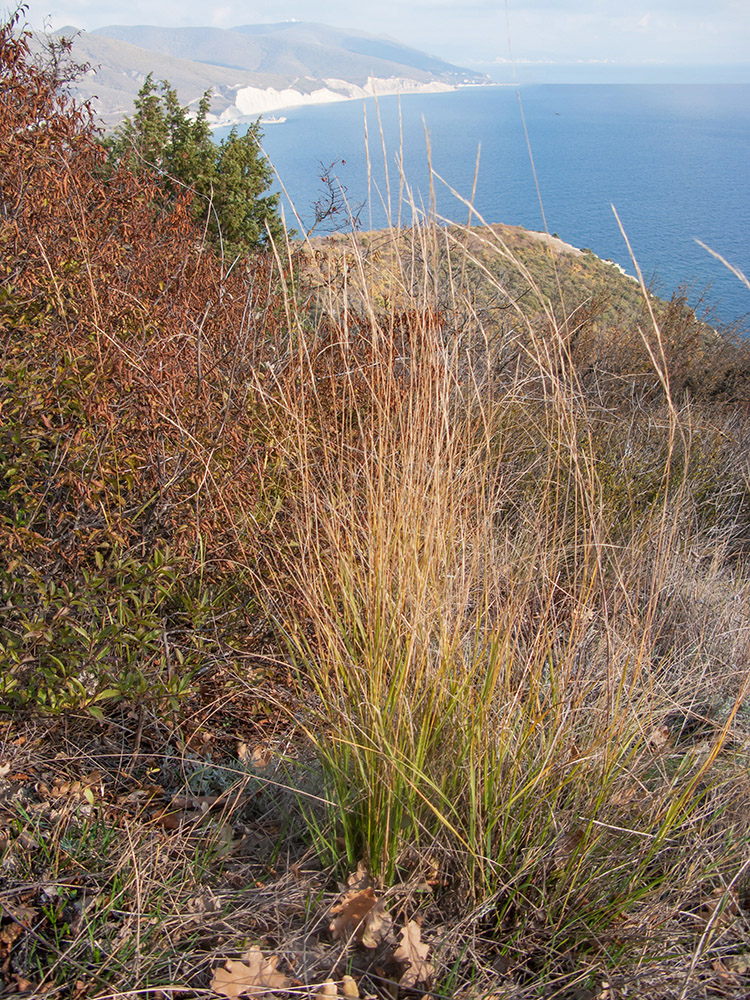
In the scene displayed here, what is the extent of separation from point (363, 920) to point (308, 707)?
0.45m

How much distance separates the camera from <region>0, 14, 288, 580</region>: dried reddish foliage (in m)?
1.66

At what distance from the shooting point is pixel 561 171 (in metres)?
36.8

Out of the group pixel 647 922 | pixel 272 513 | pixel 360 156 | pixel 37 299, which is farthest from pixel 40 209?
pixel 647 922

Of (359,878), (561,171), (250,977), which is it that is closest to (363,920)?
(359,878)

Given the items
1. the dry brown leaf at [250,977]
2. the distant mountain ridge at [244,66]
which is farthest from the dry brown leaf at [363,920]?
the distant mountain ridge at [244,66]

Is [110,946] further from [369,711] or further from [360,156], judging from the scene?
[360,156]

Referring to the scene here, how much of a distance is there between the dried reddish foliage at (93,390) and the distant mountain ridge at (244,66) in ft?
3.27

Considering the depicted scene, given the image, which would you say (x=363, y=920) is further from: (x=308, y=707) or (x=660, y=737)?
(x=660, y=737)

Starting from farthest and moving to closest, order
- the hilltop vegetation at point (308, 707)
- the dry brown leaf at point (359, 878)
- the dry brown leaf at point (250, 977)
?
the dry brown leaf at point (359, 878)
the hilltop vegetation at point (308, 707)
the dry brown leaf at point (250, 977)

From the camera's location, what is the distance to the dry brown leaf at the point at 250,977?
3.69 feet

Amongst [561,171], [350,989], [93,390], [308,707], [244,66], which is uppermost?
[244,66]

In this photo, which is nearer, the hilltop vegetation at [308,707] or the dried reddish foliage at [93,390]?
the hilltop vegetation at [308,707]

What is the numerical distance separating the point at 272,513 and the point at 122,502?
1.67 ft

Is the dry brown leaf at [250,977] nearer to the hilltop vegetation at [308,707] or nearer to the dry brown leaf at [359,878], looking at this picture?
the hilltop vegetation at [308,707]
